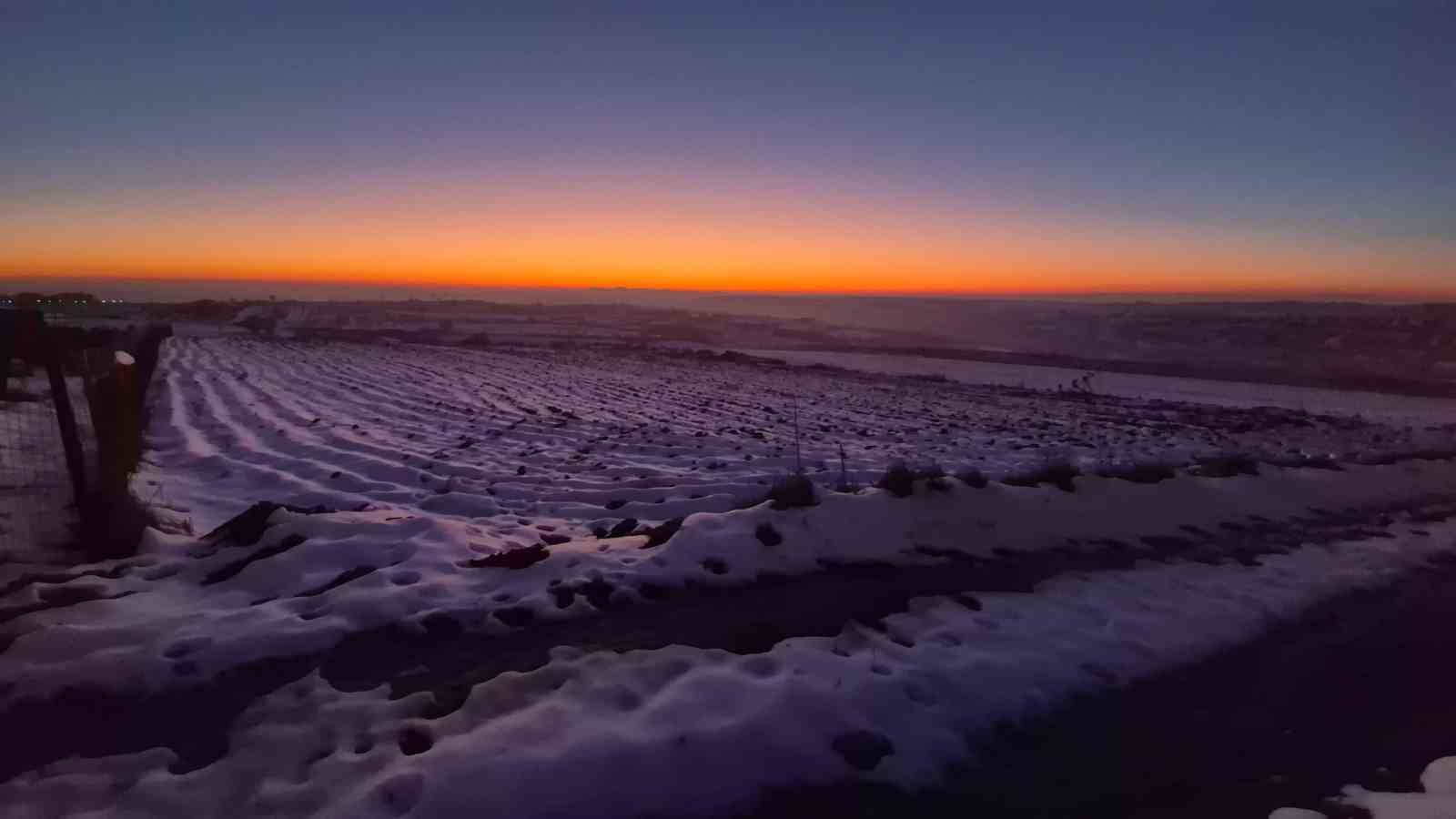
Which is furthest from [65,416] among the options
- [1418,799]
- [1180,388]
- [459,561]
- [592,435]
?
[1180,388]

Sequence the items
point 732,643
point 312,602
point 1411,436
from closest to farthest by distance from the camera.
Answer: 1. point 732,643
2. point 312,602
3. point 1411,436

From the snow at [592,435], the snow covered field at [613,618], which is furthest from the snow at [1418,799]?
the snow at [592,435]

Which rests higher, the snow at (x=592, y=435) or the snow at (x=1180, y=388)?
the snow at (x=592, y=435)

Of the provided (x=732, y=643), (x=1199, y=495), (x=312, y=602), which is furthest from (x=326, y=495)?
(x=1199, y=495)

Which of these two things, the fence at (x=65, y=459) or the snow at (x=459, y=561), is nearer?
the snow at (x=459, y=561)

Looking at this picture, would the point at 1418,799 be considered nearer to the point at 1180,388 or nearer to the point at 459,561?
the point at 459,561

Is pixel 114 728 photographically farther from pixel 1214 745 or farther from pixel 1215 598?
pixel 1215 598

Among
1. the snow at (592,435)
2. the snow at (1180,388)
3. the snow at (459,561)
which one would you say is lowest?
the snow at (1180,388)

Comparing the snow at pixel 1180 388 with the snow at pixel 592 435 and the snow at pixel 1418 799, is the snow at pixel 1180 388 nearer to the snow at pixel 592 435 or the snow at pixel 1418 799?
the snow at pixel 592 435
